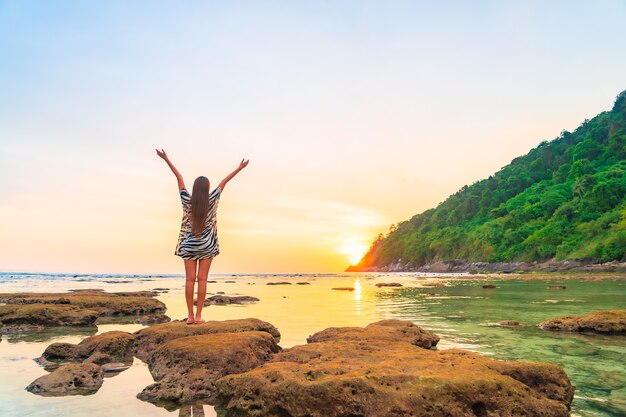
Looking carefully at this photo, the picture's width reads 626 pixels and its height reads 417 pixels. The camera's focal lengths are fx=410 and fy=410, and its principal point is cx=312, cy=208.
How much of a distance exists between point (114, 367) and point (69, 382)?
131 centimetres

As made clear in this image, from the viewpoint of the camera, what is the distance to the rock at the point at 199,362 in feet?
18.2

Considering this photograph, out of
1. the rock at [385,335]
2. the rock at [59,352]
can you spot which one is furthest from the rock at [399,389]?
the rock at [59,352]

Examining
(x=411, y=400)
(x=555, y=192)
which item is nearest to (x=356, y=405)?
(x=411, y=400)

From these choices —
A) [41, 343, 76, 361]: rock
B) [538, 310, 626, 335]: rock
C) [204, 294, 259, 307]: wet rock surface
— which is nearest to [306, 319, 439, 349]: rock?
[538, 310, 626, 335]: rock

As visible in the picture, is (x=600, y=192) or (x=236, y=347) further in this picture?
(x=600, y=192)

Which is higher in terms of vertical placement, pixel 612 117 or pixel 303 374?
pixel 612 117

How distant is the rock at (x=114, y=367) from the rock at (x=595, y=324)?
35.2 feet

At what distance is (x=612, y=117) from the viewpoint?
12850 centimetres

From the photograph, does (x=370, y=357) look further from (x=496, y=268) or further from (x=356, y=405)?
(x=496, y=268)

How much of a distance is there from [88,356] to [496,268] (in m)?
111

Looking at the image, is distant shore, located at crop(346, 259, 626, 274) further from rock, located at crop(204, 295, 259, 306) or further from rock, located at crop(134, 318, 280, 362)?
rock, located at crop(134, 318, 280, 362)

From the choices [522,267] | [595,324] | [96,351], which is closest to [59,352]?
[96,351]

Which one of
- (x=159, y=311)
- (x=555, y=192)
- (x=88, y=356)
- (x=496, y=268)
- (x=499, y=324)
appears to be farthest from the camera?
(x=555, y=192)

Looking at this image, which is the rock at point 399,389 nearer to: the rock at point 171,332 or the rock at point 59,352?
the rock at point 171,332
